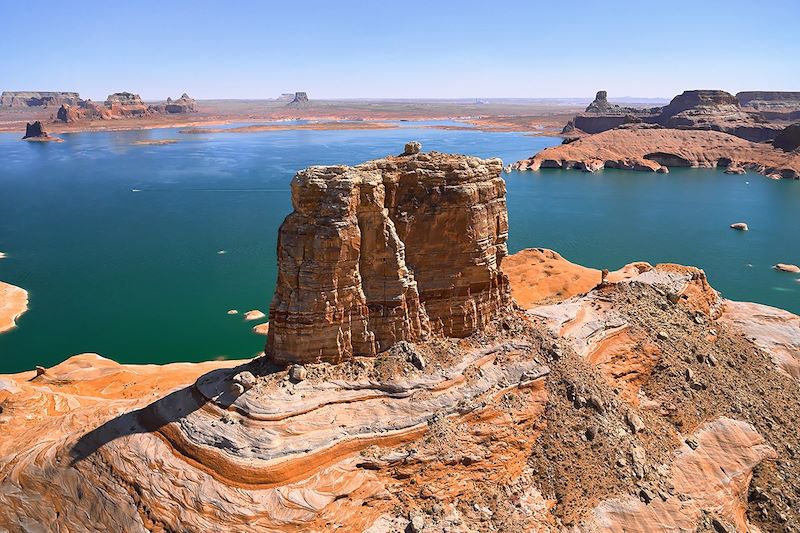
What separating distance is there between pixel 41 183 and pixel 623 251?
11558 centimetres

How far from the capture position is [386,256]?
20.6 meters

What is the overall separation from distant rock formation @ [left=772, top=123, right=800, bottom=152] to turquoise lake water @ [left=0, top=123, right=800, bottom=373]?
19.3m

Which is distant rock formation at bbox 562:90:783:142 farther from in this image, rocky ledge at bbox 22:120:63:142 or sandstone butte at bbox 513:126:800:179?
rocky ledge at bbox 22:120:63:142

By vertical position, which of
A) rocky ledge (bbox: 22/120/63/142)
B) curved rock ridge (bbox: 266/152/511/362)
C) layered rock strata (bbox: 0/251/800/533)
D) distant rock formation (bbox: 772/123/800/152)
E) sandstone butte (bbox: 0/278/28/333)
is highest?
rocky ledge (bbox: 22/120/63/142)

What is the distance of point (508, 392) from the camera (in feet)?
69.4

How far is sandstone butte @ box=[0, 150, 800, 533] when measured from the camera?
54.7 feet

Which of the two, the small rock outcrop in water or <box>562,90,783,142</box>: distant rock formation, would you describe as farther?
the small rock outcrop in water

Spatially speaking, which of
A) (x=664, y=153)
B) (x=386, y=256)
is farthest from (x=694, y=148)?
(x=386, y=256)

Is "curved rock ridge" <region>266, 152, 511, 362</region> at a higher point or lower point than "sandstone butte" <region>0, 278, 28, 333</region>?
higher

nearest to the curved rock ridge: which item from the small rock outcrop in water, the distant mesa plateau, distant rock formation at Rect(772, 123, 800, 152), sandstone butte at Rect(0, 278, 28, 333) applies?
sandstone butte at Rect(0, 278, 28, 333)

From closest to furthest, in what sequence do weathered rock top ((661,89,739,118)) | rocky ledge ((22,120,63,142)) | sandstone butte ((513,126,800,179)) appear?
sandstone butte ((513,126,800,179)), weathered rock top ((661,89,739,118)), rocky ledge ((22,120,63,142))

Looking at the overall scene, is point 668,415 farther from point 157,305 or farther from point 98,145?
point 98,145

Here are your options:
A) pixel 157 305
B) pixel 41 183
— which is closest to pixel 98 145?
pixel 41 183

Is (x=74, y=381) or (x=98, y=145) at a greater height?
(x=98, y=145)
